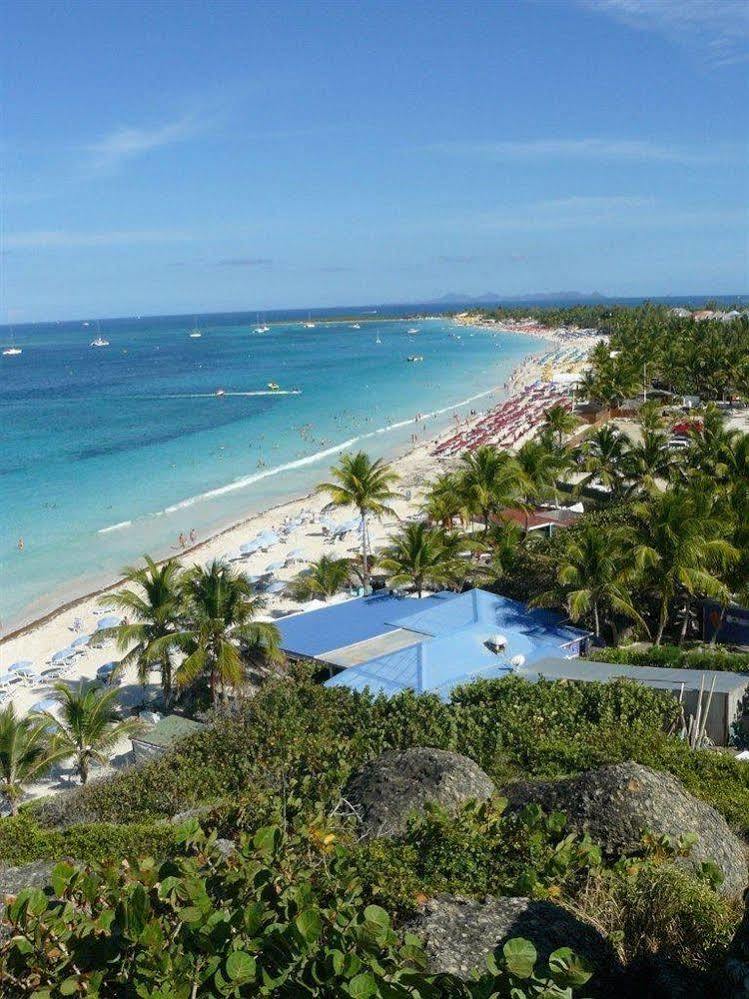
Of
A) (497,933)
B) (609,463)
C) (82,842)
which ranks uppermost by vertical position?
(609,463)

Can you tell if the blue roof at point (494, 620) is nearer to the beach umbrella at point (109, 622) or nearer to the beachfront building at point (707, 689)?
the beachfront building at point (707, 689)

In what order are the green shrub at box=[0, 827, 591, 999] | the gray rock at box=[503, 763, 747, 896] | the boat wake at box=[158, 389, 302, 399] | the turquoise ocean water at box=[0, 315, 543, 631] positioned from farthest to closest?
the boat wake at box=[158, 389, 302, 399]
the turquoise ocean water at box=[0, 315, 543, 631]
the gray rock at box=[503, 763, 747, 896]
the green shrub at box=[0, 827, 591, 999]

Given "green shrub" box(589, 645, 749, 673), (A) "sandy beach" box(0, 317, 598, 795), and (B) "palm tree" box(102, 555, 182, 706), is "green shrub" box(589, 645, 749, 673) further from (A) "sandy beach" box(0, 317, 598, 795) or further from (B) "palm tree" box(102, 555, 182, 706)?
(A) "sandy beach" box(0, 317, 598, 795)

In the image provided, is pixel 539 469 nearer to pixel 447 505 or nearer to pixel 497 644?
pixel 447 505

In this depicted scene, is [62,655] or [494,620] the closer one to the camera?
[494,620]

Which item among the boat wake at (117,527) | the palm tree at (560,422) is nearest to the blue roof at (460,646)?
the boat wake at (117,527)

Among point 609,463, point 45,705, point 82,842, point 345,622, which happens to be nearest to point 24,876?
point 82,842

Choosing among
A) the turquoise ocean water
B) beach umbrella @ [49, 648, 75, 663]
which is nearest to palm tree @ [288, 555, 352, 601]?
beach umbrella @ [49, 648, 75, 663]
